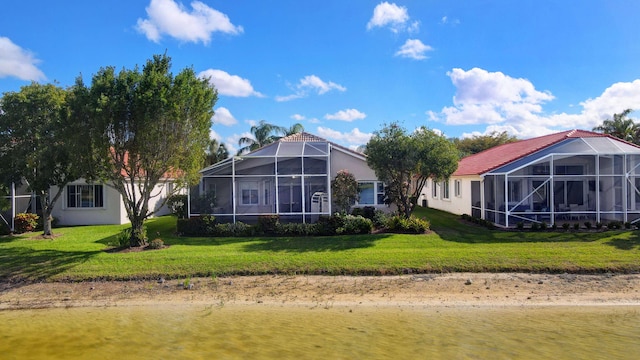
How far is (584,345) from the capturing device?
7.53 m

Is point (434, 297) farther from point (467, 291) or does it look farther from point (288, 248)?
point (288, 248)

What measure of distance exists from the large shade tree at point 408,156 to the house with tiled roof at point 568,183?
6.53 feet

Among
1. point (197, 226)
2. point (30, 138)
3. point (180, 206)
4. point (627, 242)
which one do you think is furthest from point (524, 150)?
point (30, 138)

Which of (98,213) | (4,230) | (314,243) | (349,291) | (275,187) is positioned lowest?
(349,291)

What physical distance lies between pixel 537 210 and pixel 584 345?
12.9m

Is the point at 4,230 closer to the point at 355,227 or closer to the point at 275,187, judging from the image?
the point at 275,187

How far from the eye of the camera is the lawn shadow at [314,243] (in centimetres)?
A: 1413

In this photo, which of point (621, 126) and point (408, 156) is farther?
point (621, 126)

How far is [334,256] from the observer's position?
12977mm

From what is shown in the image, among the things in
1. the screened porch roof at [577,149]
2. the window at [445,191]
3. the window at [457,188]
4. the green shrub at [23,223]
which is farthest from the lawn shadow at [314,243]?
the window at [445,191]

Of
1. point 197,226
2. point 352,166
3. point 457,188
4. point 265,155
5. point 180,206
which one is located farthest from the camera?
point 457,188

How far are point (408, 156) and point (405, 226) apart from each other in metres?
2.81

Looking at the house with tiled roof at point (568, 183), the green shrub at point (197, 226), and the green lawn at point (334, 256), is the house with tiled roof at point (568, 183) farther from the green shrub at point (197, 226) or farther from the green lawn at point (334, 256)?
the green shrub at point (197, 226)

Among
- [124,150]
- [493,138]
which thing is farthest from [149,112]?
[493,138]
